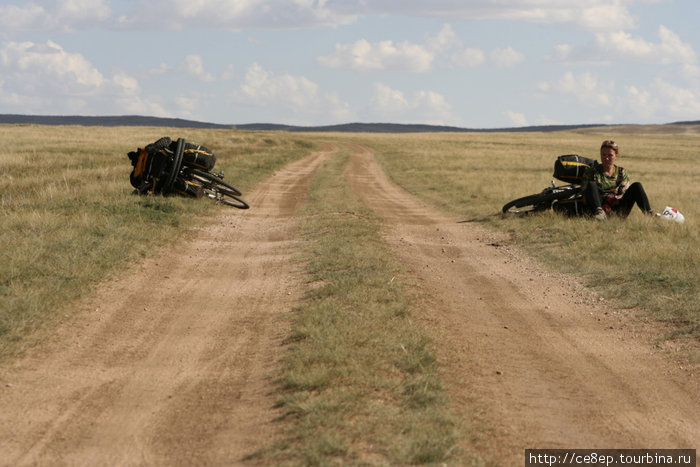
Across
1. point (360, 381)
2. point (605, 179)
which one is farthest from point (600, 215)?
point (360, 381)

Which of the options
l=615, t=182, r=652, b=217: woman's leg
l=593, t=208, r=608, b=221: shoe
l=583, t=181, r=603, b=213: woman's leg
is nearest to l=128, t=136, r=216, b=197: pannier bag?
l=583, t=181, r=603, b=213: woman's leg

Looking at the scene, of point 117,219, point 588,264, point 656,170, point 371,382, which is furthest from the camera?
point 656,170

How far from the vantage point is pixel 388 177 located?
2928cm

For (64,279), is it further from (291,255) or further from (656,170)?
(656,170)

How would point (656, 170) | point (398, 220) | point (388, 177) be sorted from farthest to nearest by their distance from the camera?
point (656, 170) → point (388, 177) → point (398, 220)

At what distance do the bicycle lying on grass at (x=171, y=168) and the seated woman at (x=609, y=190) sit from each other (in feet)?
25.4

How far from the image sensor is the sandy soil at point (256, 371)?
426 cm

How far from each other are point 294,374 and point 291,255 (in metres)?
5.10

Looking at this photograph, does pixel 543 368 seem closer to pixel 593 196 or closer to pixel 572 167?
pixel 593 196

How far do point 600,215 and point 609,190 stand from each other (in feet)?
2.71

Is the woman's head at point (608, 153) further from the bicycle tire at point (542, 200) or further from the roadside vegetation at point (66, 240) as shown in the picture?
the roadside vegetation at point (66, 240)

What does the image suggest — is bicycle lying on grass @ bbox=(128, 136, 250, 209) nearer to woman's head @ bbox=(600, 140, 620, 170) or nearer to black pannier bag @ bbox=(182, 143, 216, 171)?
black pannier bag @ bbox=(182, 143, 216, 171)

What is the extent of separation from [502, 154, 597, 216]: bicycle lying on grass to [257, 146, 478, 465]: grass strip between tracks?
264 inches

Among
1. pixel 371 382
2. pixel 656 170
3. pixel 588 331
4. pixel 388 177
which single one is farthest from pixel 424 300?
pixel 656 170
